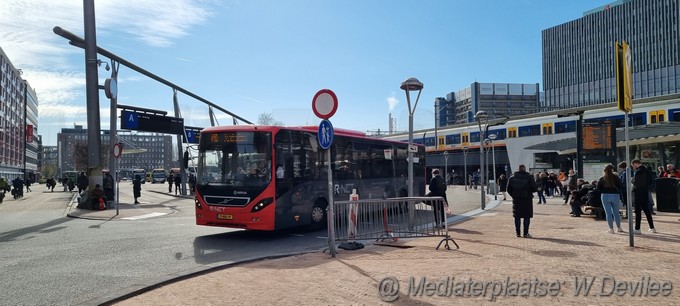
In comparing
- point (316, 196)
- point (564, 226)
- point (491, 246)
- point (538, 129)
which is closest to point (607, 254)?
point (491, 246)

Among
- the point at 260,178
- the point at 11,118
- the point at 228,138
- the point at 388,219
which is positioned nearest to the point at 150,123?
the point at 228,138

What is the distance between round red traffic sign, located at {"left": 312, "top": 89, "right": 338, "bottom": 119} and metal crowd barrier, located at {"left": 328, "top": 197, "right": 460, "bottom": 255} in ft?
6.65

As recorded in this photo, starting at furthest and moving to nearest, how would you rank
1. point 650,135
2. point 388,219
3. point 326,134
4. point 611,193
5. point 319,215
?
point 650,135 < point 319,215 < point 611,193 < point 388,219 < point 326,134

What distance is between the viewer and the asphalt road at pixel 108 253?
6.66 metres

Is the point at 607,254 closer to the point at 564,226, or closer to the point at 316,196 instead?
the point at 564,226

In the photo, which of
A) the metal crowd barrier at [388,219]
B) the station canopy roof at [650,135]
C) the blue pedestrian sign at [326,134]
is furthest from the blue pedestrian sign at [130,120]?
the station canopy roof at [650,135]

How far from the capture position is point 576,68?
10975cm

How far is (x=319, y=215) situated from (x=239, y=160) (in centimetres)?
284

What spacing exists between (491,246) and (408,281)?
3.75 m

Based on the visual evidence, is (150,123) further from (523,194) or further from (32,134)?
(32,134)

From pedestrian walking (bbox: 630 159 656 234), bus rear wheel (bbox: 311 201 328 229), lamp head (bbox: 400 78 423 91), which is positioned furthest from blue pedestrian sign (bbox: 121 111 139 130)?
pedestrian walking (bbox: 630 159 656 234)

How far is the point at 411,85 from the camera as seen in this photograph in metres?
13.8

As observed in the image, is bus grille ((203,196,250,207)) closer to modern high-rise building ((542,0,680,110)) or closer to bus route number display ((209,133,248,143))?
bus route number display ((209,133,248,143))

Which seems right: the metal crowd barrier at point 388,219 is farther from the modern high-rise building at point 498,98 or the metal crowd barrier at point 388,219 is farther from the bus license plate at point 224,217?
the modern high-rise building at point 498,98
